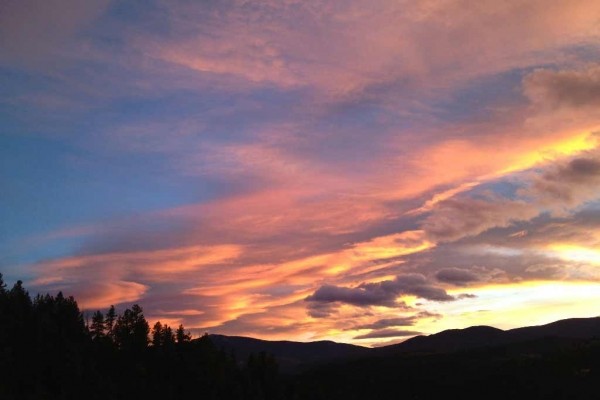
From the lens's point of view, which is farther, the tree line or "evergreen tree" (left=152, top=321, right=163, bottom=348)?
"evergreen tree" (left=152, top=321, right=163, bottom=348)

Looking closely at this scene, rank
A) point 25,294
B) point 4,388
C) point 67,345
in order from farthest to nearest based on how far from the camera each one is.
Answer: point 25,294, point 67,345, point 4,388

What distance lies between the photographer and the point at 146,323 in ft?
Result: 545

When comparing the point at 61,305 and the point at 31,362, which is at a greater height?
the point at 61,305

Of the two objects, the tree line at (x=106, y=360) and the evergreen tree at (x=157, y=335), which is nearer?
the tree line at (x=106, y=360)

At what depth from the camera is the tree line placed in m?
126

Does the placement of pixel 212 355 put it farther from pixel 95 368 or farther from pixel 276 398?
pixel 95 368

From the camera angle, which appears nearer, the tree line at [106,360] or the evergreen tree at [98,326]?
the tree line at [106,360]

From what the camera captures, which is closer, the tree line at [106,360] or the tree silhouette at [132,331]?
the tree line at [106,360]

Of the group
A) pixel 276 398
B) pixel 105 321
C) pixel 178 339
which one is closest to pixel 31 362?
pixel 105 321

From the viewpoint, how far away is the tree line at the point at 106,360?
12556 centimetres

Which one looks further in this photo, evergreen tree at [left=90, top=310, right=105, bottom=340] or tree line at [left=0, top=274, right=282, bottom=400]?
evergreen tree at [left=90, top=310, right=105, bottom=340]

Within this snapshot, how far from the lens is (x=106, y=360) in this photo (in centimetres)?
15025

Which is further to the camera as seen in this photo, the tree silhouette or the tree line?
the tree silhouette

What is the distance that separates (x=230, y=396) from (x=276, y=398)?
18.9 m
